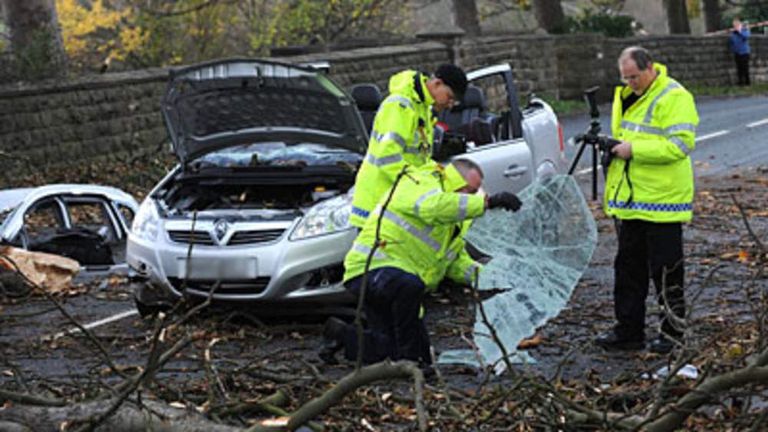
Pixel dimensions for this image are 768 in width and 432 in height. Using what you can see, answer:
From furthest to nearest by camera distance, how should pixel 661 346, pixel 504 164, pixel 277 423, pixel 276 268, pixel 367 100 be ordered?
pixel 367 100, pixel 504 164, pixel 276 268, pixel 661 346, pixel 277 423

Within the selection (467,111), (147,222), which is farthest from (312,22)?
(147,222)

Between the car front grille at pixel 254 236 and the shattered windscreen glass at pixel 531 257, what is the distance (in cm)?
158

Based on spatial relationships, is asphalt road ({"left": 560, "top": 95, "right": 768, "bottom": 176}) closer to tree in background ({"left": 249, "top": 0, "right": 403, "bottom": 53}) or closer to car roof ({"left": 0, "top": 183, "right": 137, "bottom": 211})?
tree in background ({"left": 249, "top": 0, "right": 403, "bottom": 53})

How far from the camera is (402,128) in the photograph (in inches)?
355

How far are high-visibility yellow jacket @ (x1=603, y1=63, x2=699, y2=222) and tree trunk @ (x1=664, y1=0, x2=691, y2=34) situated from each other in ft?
121

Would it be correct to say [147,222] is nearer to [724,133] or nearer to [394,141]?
[394,141]

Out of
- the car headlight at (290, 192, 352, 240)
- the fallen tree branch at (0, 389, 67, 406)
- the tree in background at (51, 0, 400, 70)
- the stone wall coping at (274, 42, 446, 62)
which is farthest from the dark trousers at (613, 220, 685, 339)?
the tree in background at (51, 0, 400, 70)

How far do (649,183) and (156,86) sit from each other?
1392 centimetres

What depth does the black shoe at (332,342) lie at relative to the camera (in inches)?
355

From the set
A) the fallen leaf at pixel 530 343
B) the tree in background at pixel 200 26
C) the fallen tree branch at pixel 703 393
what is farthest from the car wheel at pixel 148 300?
the tree in background at pixel 200 26

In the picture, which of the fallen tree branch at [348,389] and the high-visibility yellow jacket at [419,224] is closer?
the fallen tree branch at [348,389]

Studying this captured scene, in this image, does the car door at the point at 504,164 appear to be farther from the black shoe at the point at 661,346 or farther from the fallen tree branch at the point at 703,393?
the fallen tree branch at the point at 703,393

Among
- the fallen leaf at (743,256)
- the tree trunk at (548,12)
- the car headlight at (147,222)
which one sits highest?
the car headlight at (147,222)

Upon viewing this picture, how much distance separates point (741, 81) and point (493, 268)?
3431 centimetres
